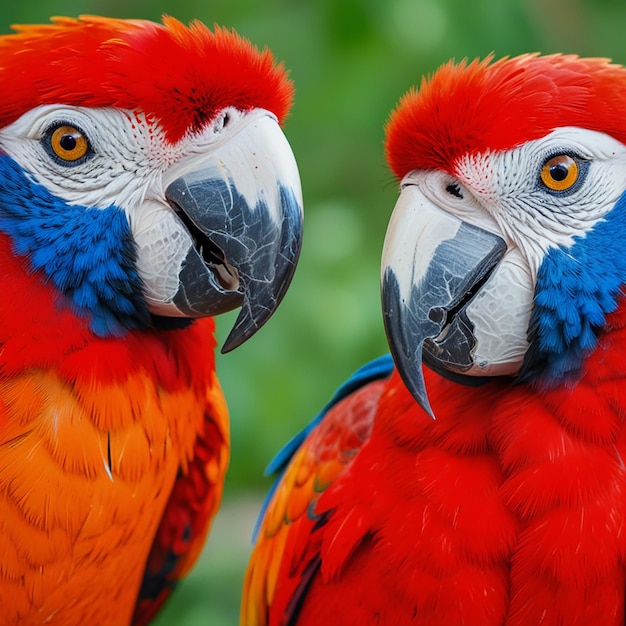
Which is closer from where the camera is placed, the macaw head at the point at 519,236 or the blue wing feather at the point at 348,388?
the macaw head at the point at 519,236

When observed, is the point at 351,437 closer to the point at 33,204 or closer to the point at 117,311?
the point at 117,311

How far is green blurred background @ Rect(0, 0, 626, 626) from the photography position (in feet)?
7.95

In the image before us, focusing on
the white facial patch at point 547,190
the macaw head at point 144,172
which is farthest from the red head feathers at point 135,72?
the white facial patch at point 547,190

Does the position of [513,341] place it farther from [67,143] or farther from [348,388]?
[67,143]

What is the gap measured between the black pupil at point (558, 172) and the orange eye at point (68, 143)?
2.48 ft

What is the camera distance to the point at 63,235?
145 cm

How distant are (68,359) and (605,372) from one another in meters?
0.86

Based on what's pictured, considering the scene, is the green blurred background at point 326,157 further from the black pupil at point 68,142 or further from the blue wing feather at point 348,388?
the black pupil at point 68,142

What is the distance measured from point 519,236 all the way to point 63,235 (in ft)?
2.42

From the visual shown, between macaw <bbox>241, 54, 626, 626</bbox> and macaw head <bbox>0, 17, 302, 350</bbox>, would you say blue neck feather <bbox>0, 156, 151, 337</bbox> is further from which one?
macaw <bbox>241, 54, 626, 626</bbox>

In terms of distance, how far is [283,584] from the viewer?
1.64 metres

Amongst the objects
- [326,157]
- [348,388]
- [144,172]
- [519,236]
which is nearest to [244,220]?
[144,172]

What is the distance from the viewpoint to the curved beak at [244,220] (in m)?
1.44

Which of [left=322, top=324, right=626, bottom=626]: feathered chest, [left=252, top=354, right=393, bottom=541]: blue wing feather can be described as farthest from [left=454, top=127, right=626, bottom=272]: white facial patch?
[left=252, top=354, right=393, bottom=541]: blue wing feather
